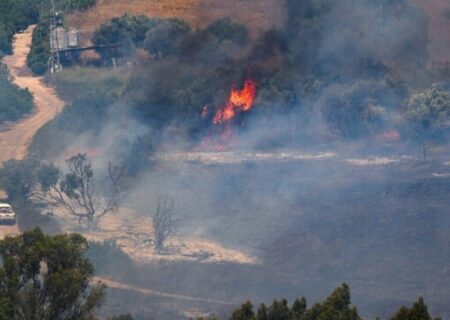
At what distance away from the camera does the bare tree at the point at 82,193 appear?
198 feet

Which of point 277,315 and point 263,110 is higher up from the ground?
point 263,110

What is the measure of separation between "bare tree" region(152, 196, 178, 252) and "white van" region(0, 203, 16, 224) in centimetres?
628

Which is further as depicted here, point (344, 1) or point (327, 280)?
point (344, 1)

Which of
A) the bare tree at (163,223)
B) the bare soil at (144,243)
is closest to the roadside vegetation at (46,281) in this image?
the bare soil at (144,243)

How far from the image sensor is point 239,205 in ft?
203

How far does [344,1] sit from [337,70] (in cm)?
630

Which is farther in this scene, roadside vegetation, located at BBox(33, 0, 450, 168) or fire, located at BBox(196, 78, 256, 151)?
fire, located at BBox(196, 78, 256, 151)

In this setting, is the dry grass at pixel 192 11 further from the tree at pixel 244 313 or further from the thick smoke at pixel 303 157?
the tree at pixel 244 313

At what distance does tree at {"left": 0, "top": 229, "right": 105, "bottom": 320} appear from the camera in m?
39.5

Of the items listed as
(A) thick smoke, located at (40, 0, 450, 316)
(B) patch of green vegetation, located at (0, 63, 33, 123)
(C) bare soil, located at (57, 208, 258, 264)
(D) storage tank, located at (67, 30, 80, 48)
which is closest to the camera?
(A) thick smoke, located at (40, 0, 450, 316)

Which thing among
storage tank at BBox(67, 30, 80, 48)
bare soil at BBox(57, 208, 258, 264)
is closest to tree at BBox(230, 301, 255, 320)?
bare soil at BBox(57, 208, 258, 264)

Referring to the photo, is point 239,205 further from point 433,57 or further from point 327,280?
point 433,57

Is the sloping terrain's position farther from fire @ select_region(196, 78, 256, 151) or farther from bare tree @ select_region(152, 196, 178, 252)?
bare tree @ select_region(152, 196, 178, 252)

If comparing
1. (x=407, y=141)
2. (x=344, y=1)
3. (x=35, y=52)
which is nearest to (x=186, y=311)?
(x=407, y=141)
